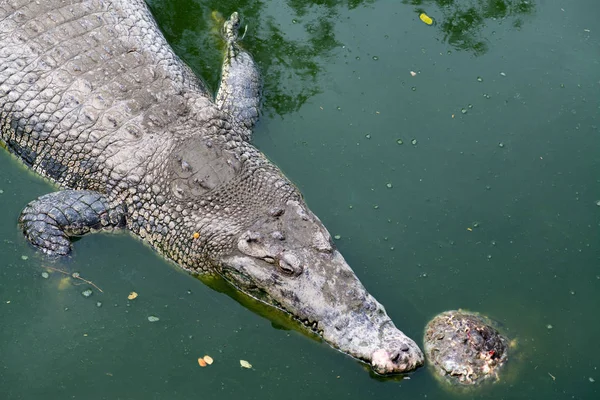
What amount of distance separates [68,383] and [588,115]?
5.41 meters

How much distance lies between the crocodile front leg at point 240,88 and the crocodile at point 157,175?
239 millimetres

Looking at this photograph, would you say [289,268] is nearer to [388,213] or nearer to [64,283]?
[388,213]

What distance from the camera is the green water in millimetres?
5520

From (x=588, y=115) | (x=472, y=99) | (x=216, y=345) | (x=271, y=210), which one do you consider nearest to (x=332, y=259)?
(x=271, y=210)

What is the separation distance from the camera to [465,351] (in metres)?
5.48

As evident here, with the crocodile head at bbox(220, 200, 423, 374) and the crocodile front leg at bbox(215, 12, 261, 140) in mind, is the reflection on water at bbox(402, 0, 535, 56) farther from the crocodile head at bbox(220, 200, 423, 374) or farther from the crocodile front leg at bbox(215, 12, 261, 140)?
the crocodile head at bbox(220, 200, 423, 374)

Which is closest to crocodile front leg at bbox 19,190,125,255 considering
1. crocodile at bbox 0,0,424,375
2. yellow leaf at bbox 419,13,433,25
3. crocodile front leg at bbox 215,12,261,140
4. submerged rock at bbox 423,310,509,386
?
crocodile at bbox 0,0,424,375

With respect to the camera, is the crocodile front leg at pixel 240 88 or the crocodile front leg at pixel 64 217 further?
the crocodile front leg at pixel 240 88


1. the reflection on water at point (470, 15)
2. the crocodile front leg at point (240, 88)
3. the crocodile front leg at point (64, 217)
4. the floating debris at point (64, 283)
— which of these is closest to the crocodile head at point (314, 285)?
the crocodile front leg at point (64, 217)

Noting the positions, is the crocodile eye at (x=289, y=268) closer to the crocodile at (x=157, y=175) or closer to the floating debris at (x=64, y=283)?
the crocodile at (x=157, y=175)

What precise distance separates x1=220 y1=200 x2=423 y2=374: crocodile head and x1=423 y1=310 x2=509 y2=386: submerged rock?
0.63 ft

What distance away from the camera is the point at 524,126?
23.6ft

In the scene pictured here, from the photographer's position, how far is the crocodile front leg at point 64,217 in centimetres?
600

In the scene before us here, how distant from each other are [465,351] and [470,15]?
4169 mm
